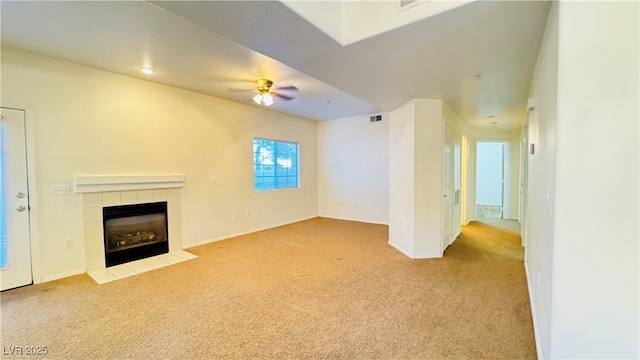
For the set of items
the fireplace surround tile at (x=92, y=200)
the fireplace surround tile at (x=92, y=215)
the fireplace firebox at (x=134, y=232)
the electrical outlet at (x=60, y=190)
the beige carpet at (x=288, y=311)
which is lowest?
the beige carpet at (x=288, y=311)

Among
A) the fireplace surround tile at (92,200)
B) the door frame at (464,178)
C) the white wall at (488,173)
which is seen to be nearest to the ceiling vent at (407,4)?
the fireplace surround tile at (92,200)

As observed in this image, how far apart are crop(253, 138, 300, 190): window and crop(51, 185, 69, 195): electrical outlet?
2982mm

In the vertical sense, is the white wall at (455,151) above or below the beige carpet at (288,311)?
above

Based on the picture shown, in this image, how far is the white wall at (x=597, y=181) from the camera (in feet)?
4.32

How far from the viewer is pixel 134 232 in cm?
409

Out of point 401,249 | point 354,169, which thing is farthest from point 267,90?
point 354,169

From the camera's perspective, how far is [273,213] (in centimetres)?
627

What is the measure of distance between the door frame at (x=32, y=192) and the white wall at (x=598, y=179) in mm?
4884

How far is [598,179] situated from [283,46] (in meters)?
2.12

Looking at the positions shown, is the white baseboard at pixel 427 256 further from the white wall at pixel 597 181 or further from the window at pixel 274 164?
the window at pixel 274 164

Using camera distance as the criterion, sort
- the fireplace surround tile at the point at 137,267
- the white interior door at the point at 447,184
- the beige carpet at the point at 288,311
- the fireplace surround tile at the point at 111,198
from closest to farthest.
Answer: the beige carpet at the point at 288,311
the fireplace surround tile at the point at 137,267
the fireplace surround tile at the point at 111,198
the white interior door at the point at 447,184

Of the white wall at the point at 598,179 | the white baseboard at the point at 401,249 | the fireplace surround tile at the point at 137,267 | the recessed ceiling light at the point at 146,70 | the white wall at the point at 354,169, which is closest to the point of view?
the white wall at the point at 598,179

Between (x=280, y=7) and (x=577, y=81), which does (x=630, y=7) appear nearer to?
(x=577, y=81)

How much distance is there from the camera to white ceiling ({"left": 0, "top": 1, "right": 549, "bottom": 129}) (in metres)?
1.79
